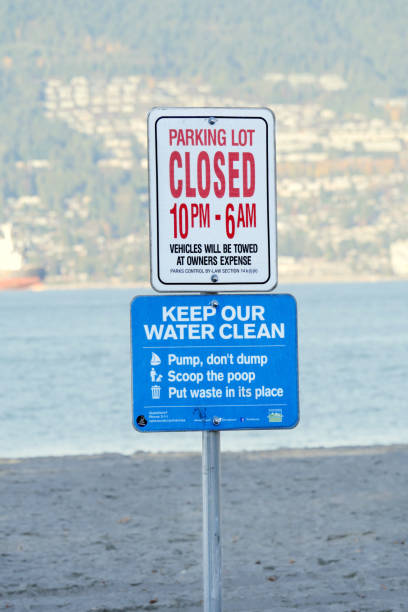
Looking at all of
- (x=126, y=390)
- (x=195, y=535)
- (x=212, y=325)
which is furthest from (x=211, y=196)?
(x=126, y=390)

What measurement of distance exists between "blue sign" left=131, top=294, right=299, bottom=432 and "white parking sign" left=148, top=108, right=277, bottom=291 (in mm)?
83

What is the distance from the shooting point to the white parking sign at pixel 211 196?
138 inches

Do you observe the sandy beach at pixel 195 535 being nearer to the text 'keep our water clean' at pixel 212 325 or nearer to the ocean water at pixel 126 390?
the text 'keep our water clean' at pixel 212 325

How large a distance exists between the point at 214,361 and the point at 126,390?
4752 cm

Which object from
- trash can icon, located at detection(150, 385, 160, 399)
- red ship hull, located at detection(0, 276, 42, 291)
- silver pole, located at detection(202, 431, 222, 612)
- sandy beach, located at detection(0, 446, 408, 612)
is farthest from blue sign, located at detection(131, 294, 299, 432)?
red ship hull, located at detection(0, 276, 42, 291)

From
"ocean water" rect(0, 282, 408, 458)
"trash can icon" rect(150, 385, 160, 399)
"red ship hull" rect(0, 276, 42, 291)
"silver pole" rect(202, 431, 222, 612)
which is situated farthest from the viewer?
"red ship hull" rect(0, 276, 42, 291)

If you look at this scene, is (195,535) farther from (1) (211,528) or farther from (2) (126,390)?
(2) (126,390)

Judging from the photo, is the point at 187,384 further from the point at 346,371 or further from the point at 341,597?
the point at 346,371

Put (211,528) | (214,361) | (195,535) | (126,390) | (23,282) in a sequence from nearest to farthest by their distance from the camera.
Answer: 1. (211,528)
2. (214,361)
3. (195,535)
4. (126,390)
5. (23,282)

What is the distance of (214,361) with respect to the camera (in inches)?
140

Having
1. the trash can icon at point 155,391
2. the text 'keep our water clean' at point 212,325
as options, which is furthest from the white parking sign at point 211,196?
the trash can icon at point 155,391

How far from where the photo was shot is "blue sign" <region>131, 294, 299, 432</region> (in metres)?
3.55

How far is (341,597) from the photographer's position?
741cm

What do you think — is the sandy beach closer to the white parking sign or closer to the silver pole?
the silver pole
